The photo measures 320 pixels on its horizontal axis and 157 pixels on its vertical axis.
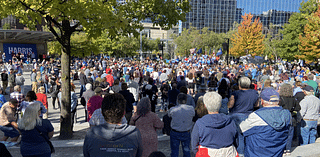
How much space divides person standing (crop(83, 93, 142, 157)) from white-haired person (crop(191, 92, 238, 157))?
39.7 inches

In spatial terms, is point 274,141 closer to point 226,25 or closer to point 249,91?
point 249,91

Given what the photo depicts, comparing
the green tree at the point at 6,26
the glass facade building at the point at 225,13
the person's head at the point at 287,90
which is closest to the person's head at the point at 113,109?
the person's head at the point at 287,90

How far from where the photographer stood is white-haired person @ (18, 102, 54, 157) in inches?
155

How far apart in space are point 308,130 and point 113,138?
21.0 feet

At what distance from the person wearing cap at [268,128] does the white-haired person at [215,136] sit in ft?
1.38

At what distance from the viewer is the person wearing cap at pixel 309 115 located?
672 cm

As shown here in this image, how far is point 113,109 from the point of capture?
2672 mm

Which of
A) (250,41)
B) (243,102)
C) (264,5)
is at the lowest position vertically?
(243,102)

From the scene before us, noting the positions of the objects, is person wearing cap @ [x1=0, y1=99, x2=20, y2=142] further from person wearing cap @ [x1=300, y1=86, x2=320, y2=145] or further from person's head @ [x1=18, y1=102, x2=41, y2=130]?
person wearing cap @ [x1=300, y1=86, x2=320, y2=145]

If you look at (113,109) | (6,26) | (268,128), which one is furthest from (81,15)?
(6,26)

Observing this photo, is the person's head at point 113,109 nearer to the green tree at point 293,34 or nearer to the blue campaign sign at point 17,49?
the blue campaign sign at point 17,49

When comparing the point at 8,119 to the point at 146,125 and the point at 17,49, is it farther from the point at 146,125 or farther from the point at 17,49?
the point at 17,49

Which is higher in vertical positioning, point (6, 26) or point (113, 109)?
point (6, 26)

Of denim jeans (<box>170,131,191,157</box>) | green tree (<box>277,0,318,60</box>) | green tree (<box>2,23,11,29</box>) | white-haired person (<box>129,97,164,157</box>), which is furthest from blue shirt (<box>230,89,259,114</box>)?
green tree (<box>2,23,11,29</box>)
